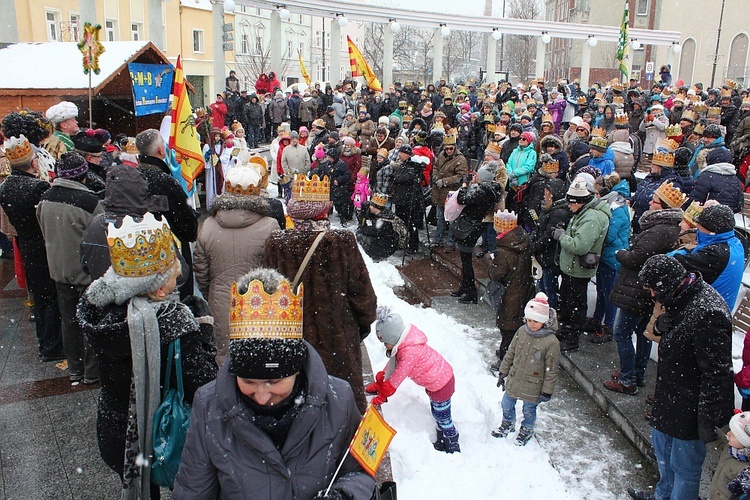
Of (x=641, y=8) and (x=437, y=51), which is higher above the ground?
(x=641, y=8)

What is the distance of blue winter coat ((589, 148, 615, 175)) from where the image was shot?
8500 mm

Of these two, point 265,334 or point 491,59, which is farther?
point 491,59

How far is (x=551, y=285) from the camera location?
7262 mm

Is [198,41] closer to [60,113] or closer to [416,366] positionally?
[60,113]

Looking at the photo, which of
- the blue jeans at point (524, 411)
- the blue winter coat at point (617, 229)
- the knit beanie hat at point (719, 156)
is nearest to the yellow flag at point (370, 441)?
the blue jeans at point (524, 411)

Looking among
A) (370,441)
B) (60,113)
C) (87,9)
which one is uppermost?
(87,9)

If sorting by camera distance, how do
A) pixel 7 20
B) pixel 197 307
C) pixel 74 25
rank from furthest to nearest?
pixel 74 25
pixel 7 20
pixel 197 307

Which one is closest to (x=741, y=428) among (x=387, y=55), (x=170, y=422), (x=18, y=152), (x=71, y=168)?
(x=170, y=422)

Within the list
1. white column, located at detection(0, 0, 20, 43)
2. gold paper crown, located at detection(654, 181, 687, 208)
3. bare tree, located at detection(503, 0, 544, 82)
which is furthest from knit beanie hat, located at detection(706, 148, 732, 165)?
bare tree, located at detection(503, 0, 544, 82)

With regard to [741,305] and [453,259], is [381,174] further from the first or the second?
[741,305]

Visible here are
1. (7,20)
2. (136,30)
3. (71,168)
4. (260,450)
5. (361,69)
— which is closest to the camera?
(260,450)

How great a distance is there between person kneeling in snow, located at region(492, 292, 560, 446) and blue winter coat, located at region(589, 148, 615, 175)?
4.12 metres

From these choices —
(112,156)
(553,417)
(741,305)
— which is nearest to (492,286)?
(553,417)

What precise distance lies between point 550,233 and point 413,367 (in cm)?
276
